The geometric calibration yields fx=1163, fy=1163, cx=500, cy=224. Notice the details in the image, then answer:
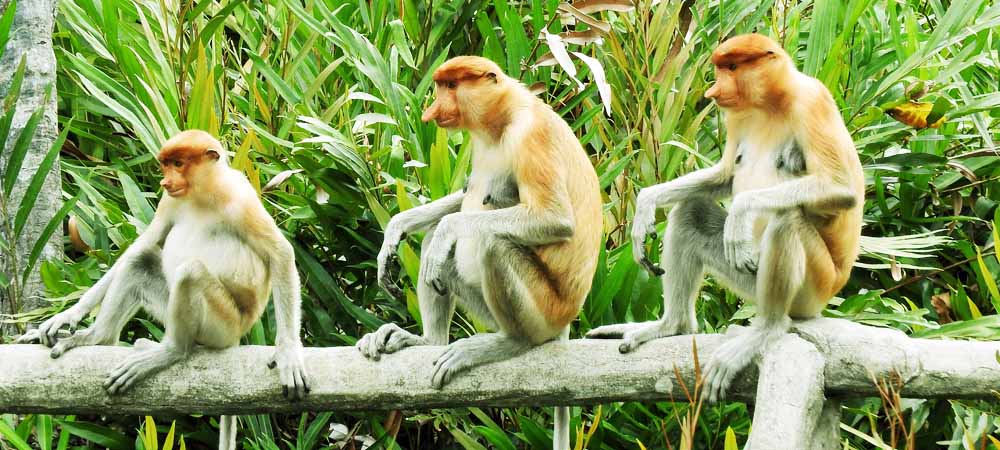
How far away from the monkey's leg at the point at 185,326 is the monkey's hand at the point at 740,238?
147 centimetres

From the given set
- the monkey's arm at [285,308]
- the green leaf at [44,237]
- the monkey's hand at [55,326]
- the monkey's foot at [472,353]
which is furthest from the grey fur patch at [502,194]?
the green leaf at [44,237]

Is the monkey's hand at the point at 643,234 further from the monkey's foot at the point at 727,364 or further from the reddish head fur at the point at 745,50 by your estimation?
the reddish head fur at the point at 745,50

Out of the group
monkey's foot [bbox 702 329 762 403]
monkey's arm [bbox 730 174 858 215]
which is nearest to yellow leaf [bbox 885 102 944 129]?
monkey's arm [bbox 730 174 858 215]

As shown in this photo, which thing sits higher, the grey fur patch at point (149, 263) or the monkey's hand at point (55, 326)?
the grey fur patch at point (149, 263)

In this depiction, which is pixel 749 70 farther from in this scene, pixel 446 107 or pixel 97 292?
pixel 97 292

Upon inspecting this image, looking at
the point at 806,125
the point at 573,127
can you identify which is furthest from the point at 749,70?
the point at 573,127

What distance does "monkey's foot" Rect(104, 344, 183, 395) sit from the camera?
3.31 m

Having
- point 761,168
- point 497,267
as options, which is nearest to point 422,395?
point 497,267

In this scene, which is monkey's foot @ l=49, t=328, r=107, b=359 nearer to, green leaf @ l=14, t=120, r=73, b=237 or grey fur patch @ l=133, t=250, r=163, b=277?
grey fur patch @ l=133, t=250, r=163, b=277

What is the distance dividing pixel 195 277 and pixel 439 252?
712mm

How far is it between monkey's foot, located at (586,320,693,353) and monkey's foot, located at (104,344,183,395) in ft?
4.20

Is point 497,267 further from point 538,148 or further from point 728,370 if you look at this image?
point 728,370

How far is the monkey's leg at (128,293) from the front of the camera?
3.52 m

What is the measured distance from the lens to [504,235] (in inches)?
129
